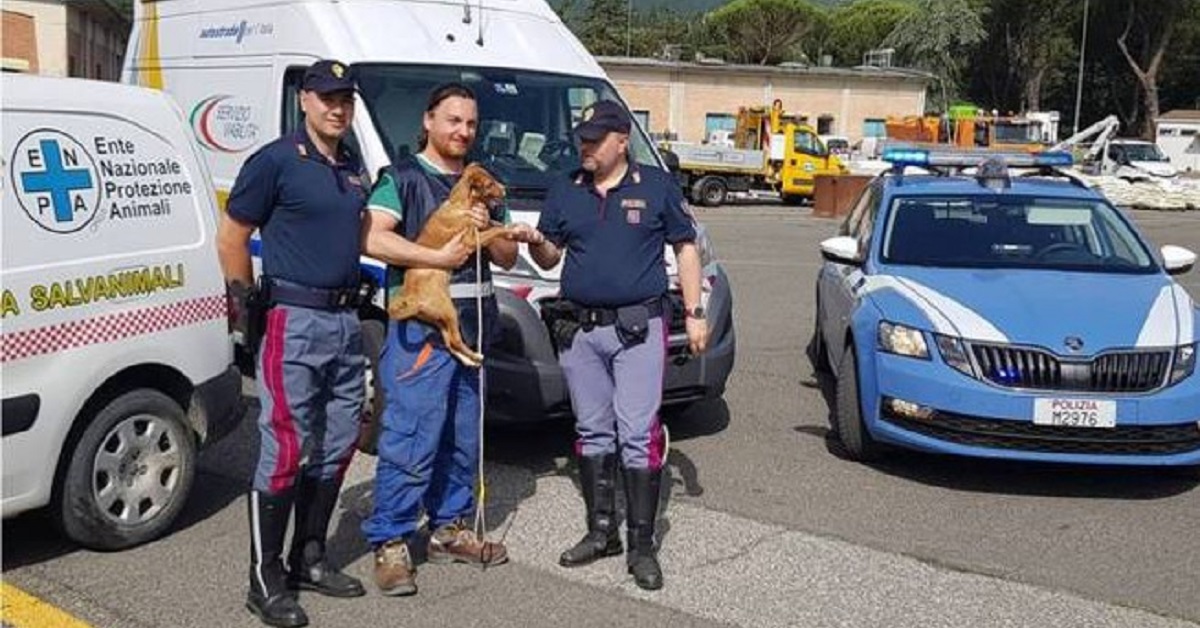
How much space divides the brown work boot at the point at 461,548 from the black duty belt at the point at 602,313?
0.95 metres

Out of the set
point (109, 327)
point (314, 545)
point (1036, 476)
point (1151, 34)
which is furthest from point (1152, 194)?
point (1151, 34)

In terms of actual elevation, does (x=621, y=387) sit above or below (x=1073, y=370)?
above

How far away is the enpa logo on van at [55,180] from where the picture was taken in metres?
4.47

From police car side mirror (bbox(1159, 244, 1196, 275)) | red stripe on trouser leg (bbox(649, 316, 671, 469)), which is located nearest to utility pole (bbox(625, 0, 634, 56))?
police car side mirror (bbox(1159, 244, 1196, 275))

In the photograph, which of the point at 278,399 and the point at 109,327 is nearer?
the point at 278,399

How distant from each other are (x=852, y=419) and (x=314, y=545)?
3048 millimetres

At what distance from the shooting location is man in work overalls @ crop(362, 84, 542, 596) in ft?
14.5

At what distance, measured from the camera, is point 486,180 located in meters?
4.46

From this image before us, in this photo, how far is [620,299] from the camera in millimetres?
4746

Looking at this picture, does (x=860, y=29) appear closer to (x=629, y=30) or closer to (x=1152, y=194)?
(x=629, y=30)

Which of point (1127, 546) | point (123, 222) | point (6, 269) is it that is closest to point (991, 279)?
point (1127, 546)

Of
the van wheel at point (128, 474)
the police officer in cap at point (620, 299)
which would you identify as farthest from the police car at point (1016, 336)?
the van wheel at point (128, 474)

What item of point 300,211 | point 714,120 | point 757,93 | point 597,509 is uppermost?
point 300,211

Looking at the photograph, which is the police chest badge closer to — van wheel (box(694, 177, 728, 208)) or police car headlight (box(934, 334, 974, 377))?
police car headlight (box(934, 334, 974, 377))
